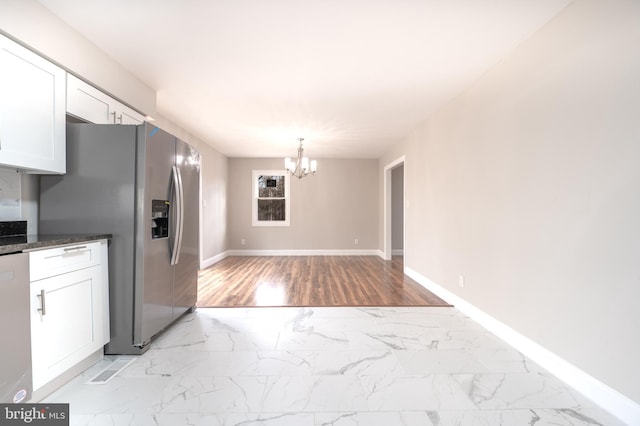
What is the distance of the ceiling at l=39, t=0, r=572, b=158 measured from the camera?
2.07m

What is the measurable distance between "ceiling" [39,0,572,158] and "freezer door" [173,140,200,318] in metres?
0.84

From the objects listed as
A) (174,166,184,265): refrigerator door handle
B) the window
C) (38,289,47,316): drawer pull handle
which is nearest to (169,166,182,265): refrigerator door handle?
(174,166,184,265): refrigerator door handle

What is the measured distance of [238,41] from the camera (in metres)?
2.45

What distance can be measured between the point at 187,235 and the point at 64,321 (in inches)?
51.5

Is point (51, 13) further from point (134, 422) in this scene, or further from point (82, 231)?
point (134, 422)

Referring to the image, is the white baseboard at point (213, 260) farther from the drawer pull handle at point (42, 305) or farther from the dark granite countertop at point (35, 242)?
the drawer pull handle at point (42, 305)

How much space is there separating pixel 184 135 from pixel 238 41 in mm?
3055

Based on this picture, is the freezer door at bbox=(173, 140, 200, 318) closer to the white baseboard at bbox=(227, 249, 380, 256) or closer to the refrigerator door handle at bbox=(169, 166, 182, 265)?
the refrigerator door handle at bbox=(169, 166, 182, 265)

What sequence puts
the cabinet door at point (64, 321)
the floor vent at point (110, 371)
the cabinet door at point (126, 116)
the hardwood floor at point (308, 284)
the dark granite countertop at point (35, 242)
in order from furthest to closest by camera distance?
the hardwood floor at point (308, 284), the cabinet door at point (126, 116), the floor vent at point (110, 371), the cabinet door at point (64, 321), the dark granite countertop at point (35, 242)

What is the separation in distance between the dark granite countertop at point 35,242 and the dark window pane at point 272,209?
5432 millimetres

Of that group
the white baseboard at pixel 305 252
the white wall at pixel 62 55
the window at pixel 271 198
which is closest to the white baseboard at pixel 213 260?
the white baseboard at pixel 305 252

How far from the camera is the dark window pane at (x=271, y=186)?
7.70 metres

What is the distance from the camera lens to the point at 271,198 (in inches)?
305

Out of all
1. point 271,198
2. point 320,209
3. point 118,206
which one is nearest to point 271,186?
point 271,198
